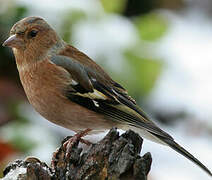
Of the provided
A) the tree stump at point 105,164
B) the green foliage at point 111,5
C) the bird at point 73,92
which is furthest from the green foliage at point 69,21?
the tree stump at point 105,164

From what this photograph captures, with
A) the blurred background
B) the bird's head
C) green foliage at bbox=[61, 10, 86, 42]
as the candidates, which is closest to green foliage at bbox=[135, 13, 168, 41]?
the blurred background

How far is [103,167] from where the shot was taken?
3.25 metres

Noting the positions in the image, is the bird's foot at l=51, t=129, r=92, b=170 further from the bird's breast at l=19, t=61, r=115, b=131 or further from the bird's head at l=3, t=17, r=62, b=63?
the bird's head at l=3, t=17, r=62, b=63

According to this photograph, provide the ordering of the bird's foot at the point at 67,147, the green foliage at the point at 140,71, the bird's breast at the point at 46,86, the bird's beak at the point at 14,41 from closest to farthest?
the bird's foot at the point at 67,147, the bird's breast at the point at 46,86, the bird's beak at the point at 14,41, the green foliage at the point at 140,71

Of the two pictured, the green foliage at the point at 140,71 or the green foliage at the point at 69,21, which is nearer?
the green foliage at the point at 140,71

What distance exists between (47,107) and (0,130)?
136 centimetres

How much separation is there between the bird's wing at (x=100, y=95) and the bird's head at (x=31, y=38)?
247 mm

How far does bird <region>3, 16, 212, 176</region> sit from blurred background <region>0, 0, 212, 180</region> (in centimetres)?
102

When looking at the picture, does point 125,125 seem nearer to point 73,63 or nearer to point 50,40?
point 73,63

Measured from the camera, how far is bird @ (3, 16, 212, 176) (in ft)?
13.0

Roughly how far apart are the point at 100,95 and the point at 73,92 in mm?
180

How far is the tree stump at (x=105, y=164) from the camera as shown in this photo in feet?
10.4

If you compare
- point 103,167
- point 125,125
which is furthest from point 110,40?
point 103,167

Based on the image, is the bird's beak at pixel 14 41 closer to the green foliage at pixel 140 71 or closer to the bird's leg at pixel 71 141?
the bird's leg at pixel 71 141
